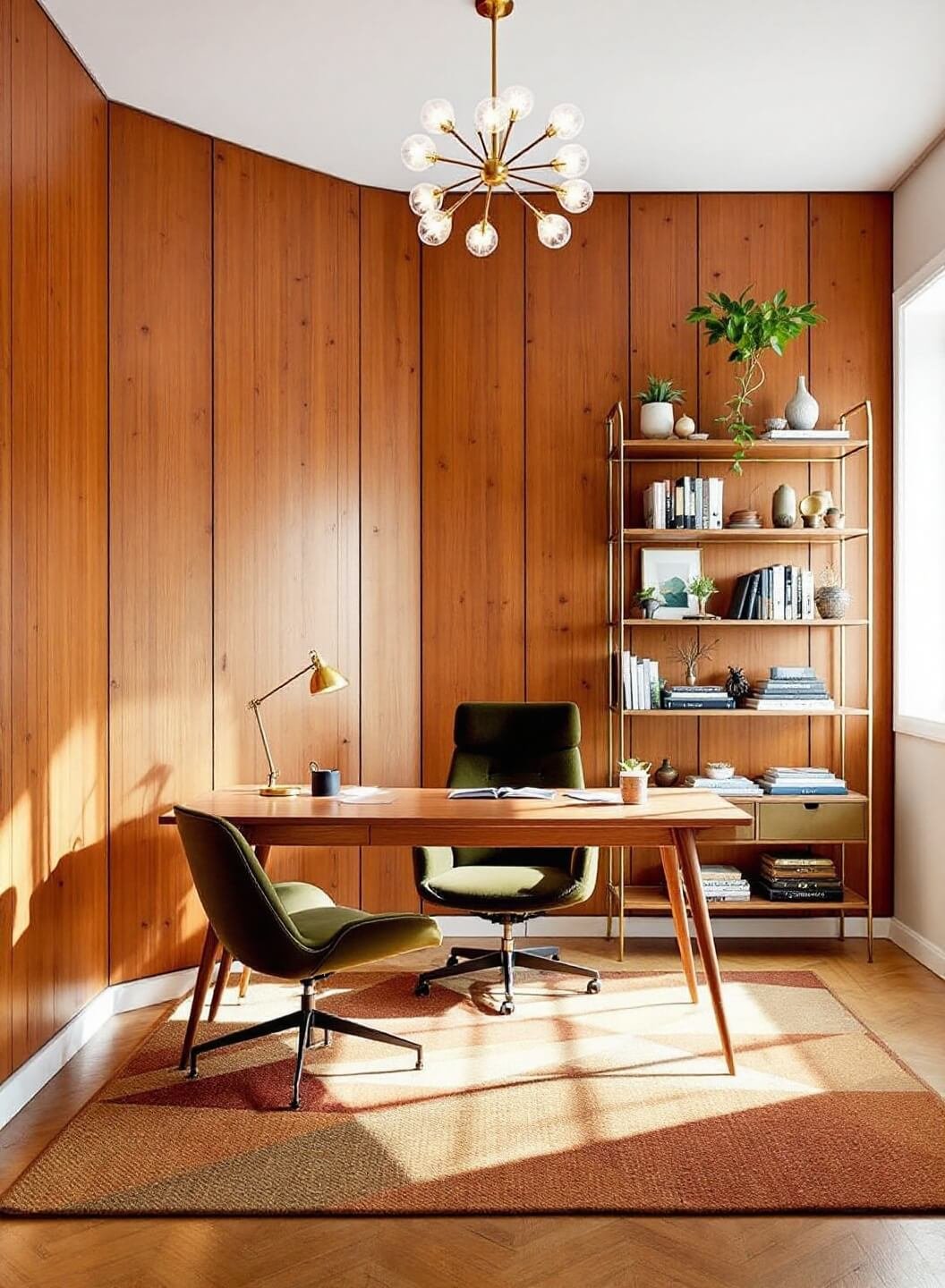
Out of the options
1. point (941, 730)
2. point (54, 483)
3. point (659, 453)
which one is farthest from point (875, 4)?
point (54, 483)

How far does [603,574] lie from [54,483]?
2.34 m

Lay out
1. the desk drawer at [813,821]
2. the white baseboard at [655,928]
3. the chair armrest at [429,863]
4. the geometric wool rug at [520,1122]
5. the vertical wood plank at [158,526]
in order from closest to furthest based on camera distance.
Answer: the geometric wool rug at [520,1122]
the chair armrest at [429,863]
the vertical wood plank at [158,526]
the desk drawer at [813,821]
the white baseboard at [655,928]

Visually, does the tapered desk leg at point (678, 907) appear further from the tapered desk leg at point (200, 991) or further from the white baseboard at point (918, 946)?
the tapered desk leg at point (200, 991)

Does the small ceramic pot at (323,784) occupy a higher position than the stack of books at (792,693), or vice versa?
the stack of books at (792,693)


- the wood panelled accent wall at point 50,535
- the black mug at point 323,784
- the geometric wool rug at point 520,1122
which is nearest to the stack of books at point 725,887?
the geometric wool rug at point 520,1122

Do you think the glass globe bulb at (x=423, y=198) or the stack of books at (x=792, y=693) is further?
the stack of books at (x=792, y=693)

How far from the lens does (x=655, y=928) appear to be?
15.9 ft

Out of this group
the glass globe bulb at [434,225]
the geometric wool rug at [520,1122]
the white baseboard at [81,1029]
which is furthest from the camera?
the glass globe bulb at [434,225]

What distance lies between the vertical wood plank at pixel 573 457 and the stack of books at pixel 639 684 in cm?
34

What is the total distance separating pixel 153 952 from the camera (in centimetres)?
408

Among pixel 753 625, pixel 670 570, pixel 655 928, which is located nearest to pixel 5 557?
pixel 670 570

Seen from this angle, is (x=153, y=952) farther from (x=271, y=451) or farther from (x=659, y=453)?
(x=659, y=453)

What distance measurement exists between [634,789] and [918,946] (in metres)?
1.80

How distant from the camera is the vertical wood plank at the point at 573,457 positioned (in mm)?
4883
